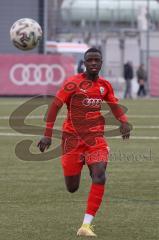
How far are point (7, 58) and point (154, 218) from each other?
29.8 meters

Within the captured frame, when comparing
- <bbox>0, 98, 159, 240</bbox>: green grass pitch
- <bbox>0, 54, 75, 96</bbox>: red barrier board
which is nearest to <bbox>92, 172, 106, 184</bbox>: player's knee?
<bbox>0, 98, 159, 240</bbox>: green grass pitch

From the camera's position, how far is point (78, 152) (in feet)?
31.7

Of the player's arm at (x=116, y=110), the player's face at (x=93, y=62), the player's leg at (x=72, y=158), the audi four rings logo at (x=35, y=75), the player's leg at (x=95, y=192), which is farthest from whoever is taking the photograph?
the audi four rings logo at (x=35, y=75)

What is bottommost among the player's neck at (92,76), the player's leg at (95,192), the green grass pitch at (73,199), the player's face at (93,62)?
the green grass pitch at (73,199)

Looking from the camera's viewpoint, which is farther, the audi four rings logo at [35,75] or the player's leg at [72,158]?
the audi four rings logo at [35,75]

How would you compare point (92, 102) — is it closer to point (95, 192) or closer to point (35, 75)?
point (95, 192)

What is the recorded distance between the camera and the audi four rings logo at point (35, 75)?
129ft

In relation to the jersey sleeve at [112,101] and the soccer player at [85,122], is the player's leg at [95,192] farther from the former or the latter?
the jersey sleeve at [112,101]

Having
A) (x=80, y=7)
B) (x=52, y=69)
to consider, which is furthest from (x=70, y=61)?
(x=80, y=7)

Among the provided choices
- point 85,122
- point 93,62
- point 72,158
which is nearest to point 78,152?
point 72,158

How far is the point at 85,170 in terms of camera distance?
1542 cm

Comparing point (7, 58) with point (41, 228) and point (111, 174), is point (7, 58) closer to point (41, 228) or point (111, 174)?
point (111, 174)

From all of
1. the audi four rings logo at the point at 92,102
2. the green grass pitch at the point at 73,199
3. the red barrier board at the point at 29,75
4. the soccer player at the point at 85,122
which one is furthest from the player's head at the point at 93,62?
the red barrier board at the point at 29,75

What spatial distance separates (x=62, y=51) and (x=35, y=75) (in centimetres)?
1011
